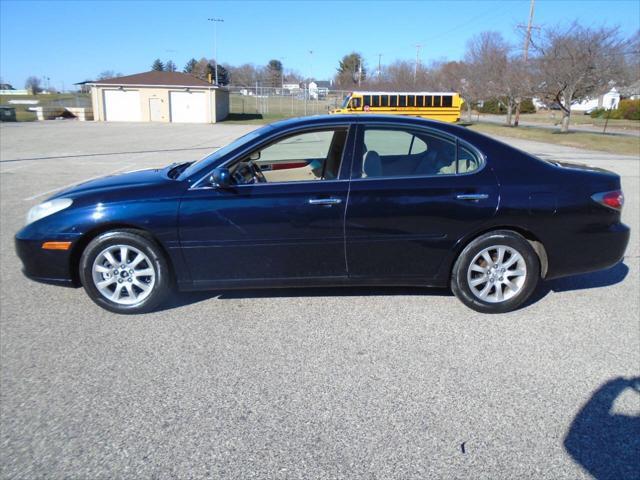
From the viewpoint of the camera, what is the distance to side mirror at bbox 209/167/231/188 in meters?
3.68

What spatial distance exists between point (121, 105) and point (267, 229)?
141 ft

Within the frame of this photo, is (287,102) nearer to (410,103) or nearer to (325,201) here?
(410,103)

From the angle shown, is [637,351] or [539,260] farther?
[539,260]

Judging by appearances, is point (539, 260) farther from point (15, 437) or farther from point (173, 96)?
point (173, 96)

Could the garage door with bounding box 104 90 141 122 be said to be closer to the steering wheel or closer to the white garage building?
the white garage building

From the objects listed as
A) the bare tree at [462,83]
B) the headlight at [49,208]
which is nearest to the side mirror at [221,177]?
the headlight at [49,208]

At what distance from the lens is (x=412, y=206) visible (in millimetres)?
3852

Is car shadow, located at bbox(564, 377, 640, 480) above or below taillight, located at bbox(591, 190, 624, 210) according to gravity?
below

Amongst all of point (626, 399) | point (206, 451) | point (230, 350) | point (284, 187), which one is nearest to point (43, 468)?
point (206, 451)

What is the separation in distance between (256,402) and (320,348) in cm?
74

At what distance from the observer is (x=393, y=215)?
384cm

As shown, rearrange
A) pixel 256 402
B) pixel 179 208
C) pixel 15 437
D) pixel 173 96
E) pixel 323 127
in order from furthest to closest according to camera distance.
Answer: pixel 173 96
pixel 323 127
pixel 179 208
pixel 256 402
pixel 15 437

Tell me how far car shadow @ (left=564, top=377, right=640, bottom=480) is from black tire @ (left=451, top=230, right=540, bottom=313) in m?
1.13

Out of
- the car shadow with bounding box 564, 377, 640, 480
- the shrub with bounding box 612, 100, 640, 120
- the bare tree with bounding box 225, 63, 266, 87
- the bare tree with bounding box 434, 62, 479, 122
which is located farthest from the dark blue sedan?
the bare tree with bounding box 225, 63, 266, 87
